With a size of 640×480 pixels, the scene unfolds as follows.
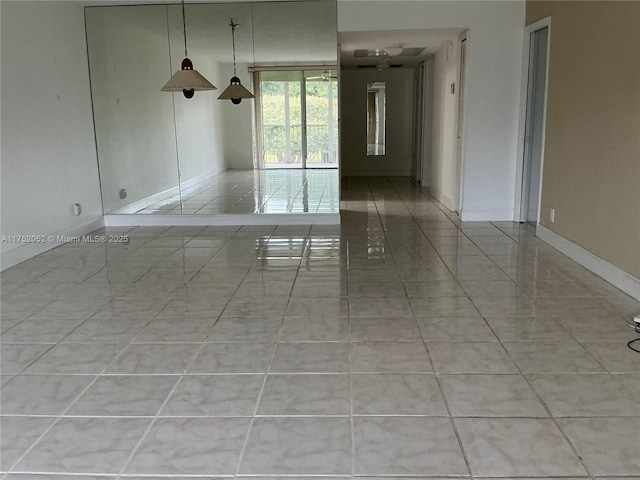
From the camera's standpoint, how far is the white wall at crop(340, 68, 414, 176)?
11.1 meters

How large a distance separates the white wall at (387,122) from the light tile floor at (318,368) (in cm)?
695

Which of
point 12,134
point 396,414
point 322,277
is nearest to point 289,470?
point 396,414

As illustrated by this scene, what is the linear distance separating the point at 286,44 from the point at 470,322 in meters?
4.01

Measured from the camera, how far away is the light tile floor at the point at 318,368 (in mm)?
1912

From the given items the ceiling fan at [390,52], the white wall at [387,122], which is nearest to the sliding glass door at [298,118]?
the ceiling fan at [390,52]

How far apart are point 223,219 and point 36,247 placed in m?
2.03

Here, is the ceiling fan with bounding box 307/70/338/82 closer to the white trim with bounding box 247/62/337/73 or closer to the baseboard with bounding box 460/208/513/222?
the white trim with bounding box 247/62/337/73

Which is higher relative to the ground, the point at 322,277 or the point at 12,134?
the point at 12,134

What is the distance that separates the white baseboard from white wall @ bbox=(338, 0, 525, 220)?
3.53 ft

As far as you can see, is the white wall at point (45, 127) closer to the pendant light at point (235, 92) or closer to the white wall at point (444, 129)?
the pendant light at point (235, 92)

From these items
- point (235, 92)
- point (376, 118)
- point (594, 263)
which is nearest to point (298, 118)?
point (235, 92)

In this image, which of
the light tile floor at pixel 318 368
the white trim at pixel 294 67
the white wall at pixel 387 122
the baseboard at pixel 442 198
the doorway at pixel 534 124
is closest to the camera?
the light tile floor at pixel 318 368

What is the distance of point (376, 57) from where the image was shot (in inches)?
349

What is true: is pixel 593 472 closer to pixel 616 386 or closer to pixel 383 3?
pixel 616 386
